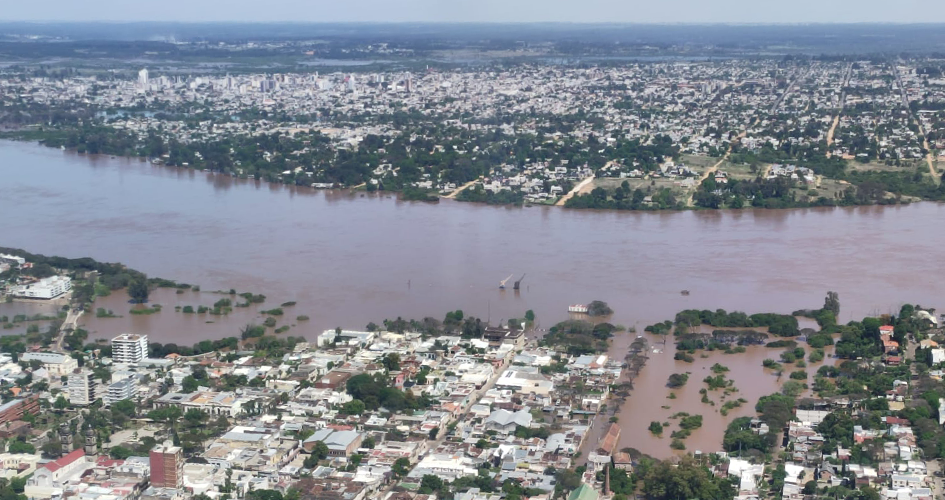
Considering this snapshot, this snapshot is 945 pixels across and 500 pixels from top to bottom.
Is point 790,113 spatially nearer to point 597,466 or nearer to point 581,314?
point 581,314

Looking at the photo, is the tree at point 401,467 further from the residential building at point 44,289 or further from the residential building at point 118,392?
the residential building at point 44,289

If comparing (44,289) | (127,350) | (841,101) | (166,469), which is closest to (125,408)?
(127,350)

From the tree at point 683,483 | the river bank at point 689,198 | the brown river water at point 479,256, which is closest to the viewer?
the tree at point 683,483

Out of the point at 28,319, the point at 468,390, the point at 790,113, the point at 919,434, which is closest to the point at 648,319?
the point at 468,390

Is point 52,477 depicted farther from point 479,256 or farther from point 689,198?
point 689,198

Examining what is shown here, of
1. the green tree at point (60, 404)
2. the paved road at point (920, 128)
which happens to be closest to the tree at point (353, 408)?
the green tree at point (60, 404)

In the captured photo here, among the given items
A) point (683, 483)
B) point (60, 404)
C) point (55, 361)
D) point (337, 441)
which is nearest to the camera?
point (683, 483)

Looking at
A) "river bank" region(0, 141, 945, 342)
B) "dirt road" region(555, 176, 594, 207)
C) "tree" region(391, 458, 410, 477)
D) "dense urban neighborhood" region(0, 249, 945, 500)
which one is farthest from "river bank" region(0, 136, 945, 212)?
"tree" region(391, 458, 410, 477)
